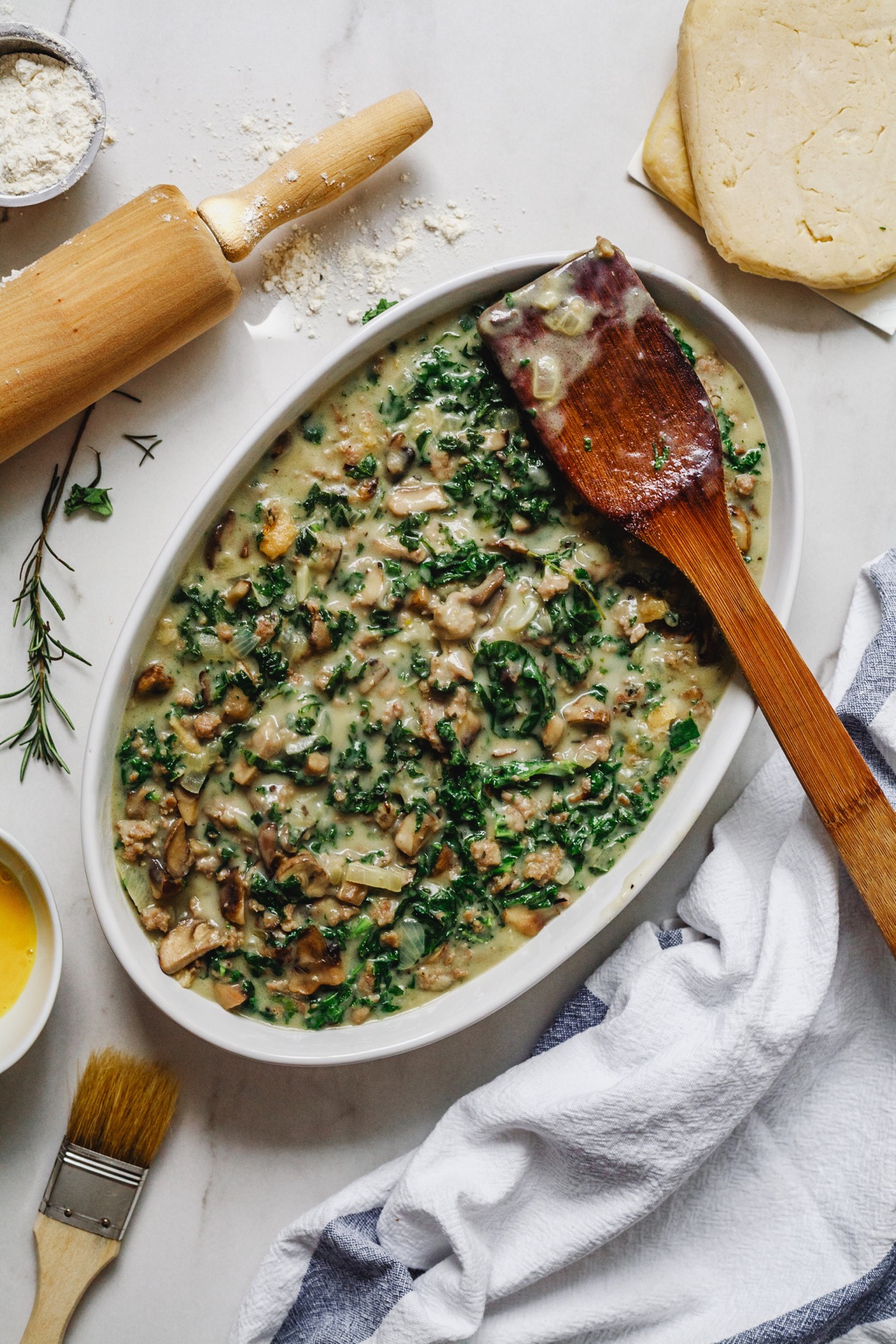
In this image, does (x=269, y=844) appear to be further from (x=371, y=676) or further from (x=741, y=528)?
(x=741, y=528)

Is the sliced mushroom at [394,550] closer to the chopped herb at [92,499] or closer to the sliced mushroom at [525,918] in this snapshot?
the chopped herb at [92,499]

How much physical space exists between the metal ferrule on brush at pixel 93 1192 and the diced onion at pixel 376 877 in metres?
1.11

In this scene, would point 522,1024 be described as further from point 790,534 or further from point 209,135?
Answer: point 209,135

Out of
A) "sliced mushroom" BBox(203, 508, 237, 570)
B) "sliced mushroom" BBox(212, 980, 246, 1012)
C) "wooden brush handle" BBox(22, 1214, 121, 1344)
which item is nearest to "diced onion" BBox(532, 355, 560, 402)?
"sliced mushroom" BBox(203, 508, 237, 570)

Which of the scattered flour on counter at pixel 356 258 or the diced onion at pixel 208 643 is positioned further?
the scattered flour on counter at pixel 356 258

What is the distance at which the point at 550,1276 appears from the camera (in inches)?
106

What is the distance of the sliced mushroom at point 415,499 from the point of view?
254cm

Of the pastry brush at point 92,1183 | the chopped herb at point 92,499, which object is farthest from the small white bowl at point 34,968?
the chopped herb at point 92,499

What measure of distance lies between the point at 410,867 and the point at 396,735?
0.37m

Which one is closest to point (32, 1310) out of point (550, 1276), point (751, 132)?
point (550, 1276)

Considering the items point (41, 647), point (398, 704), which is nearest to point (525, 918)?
point (398, 704)

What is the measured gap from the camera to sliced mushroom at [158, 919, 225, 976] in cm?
248

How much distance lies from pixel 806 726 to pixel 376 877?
123 centimetres

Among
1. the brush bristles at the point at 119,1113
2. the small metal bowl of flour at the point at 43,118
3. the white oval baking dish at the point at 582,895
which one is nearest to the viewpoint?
the white oval baking dish at the point at 582,895
